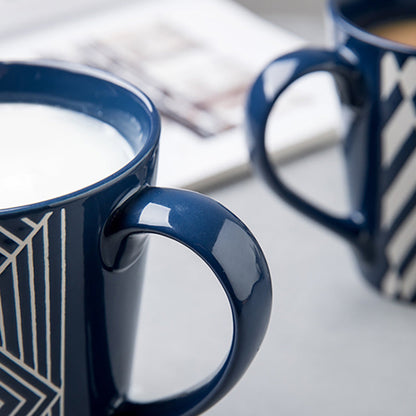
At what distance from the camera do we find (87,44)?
64 centimetres

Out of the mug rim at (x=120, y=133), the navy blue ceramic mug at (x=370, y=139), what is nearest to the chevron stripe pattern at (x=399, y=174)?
the navy blue ceramic mug at (x=370, y=139)

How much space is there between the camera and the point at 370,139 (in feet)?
1.18

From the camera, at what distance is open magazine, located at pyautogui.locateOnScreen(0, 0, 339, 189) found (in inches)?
19.9

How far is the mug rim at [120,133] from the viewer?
0.23 meters

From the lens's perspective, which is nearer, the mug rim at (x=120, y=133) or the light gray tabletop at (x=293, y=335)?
the mug rim at (x=120, y=133)

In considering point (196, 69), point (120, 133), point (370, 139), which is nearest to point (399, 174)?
point (370, 139)

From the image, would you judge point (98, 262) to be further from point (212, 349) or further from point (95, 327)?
point (212, 349)

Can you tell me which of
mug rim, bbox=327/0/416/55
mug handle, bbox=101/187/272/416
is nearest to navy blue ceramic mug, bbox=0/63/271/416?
mug handle, bbox=101/187/272/416

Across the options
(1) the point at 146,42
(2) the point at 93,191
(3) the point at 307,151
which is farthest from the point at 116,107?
(1) the point at 146,42

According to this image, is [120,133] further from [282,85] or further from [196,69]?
[196,69]

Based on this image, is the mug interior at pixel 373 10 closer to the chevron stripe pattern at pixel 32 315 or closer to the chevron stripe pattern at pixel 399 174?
the chevron stripe pattern at pixel 399 174

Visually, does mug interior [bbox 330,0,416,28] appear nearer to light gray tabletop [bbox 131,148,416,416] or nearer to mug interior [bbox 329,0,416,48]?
mug interior [bbox 329,0,416,48]

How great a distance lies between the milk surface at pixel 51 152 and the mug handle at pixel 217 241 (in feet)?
0.09

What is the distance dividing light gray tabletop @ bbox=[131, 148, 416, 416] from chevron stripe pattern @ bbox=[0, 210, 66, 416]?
3.4 inches
